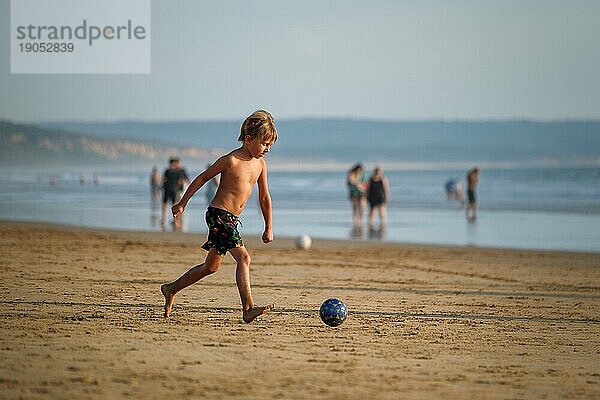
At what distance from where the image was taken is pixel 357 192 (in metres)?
29.2

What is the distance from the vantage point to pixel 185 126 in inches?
7554

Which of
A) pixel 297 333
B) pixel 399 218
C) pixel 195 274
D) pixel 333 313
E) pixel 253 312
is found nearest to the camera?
pixel 297 333

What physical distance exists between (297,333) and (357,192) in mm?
20394

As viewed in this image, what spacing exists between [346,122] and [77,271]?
17524 cm

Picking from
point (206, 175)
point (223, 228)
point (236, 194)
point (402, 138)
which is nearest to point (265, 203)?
point (236, 194)

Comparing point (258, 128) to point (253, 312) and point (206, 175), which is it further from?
point (253, 312)

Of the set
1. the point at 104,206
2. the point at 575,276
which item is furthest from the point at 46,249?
the point at 104,206

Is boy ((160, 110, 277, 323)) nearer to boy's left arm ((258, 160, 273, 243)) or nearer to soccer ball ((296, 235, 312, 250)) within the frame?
boy's left arm ((258, 160, 273, 243))

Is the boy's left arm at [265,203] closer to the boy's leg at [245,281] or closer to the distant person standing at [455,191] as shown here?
the boy's leg at [245,281]

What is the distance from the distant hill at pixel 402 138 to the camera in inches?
6452

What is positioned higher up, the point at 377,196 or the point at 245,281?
the point at 377,196

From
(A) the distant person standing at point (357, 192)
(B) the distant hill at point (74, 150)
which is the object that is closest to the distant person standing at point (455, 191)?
(A) the distant person standing at point (357, 192)

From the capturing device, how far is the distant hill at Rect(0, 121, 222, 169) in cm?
11400

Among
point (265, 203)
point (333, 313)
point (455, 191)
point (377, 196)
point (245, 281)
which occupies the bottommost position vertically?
point (333, 313)
